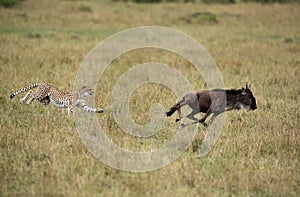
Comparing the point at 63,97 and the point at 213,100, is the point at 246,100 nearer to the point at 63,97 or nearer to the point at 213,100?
the point at 213,100

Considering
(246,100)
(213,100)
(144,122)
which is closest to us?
(213,100)

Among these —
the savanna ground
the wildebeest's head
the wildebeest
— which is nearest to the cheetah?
the savanna ground

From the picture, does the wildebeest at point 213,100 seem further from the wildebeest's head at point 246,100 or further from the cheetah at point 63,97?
the cheetah at point 63,97

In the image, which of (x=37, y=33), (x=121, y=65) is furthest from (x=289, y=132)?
(x=37, y=33)

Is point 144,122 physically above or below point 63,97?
below

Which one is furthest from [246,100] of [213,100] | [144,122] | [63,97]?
[63,97]

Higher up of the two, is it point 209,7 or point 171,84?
point 209,7

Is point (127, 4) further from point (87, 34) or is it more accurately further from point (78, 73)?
point (78, 73)

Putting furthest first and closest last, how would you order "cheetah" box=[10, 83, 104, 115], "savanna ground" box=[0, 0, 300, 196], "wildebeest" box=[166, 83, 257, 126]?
"cheetah" box=[10, 83, 104, 115] → "wildebeest" box=[166, 83, 257, 126] → "savanna ground" box=[0, 0, 300, 196]

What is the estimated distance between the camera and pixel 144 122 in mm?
8859

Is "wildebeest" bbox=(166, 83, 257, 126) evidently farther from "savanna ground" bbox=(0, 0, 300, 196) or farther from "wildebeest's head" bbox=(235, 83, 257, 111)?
"savanna ground" bbox=(0, 0, 300, 196)

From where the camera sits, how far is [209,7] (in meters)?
32.4

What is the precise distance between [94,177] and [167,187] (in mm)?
915

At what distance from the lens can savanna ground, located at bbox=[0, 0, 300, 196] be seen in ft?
20.0
